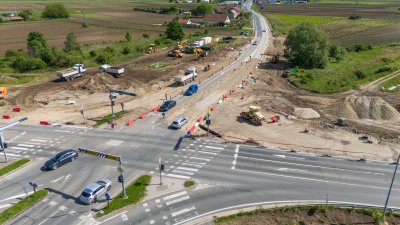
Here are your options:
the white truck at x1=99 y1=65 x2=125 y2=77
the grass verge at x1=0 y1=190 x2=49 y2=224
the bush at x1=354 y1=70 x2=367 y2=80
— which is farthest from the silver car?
the bush at x1=354 y1=70 x2=367 y2=80

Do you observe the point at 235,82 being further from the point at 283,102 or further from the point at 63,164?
the point at 63,164

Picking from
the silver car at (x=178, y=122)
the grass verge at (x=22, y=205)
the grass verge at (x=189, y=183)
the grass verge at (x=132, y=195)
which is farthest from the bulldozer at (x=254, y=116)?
the grass verge at (x=22, y=205)

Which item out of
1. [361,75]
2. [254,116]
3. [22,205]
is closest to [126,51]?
[254,116]

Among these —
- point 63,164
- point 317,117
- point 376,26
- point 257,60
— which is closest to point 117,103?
point 63,164

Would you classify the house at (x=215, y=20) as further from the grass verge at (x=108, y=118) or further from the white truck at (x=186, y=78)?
the grass verge at (x=108, y=118)

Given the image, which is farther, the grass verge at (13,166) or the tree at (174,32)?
the tree at (174,32)
